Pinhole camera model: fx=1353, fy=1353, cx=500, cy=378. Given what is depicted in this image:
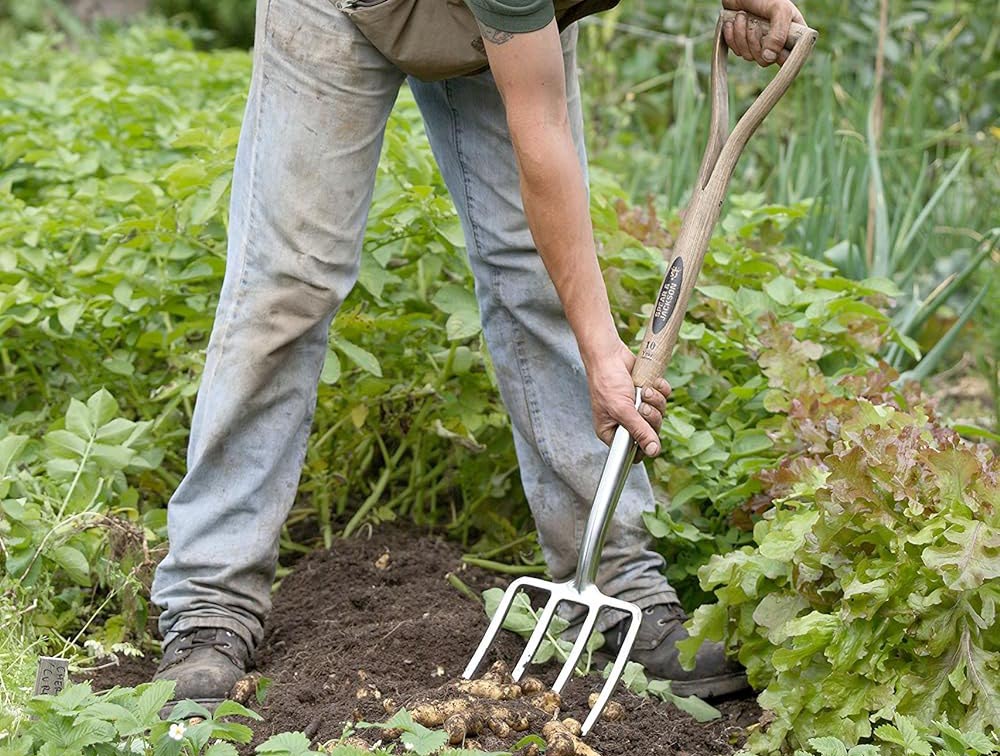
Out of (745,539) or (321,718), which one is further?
(745,539)

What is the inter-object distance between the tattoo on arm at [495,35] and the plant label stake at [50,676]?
1095mm

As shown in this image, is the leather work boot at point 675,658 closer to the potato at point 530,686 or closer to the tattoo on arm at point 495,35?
the potato at point 530,686

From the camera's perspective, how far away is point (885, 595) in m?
2.06

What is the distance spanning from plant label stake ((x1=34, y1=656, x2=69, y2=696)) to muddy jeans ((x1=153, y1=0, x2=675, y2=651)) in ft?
1.61

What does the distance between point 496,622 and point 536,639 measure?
3.2 inches

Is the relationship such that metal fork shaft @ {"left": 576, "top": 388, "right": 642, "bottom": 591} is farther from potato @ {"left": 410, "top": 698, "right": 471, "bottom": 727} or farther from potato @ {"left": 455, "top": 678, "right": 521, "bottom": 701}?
potato @ {"left": 410, "top": 698, "right": 471, "bottom": 727}

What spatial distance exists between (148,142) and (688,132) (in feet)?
5.61

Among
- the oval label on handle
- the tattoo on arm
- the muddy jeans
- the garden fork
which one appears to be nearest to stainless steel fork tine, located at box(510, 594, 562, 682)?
the garden fork

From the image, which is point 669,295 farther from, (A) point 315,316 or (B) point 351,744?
(B) point 351,744

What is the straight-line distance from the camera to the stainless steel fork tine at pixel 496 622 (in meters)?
2.31

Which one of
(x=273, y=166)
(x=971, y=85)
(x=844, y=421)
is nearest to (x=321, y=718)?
(x=273, y=166)

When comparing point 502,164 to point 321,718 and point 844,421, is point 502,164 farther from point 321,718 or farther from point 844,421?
point 321,718

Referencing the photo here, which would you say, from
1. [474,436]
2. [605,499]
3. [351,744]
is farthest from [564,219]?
[474,436]

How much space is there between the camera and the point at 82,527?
2650 millimetres
